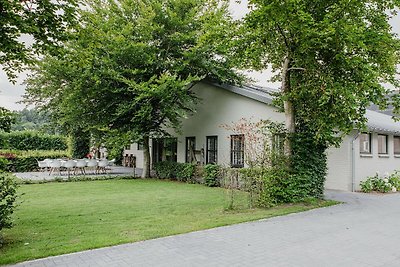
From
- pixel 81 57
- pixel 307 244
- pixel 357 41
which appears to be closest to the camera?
pixel 307 244

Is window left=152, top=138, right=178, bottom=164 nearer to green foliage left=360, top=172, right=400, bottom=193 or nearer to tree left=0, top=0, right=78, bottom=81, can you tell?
green foliage left=360, top=172, right=400, bottom=193

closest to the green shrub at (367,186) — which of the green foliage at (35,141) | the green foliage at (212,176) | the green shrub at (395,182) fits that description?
the green shrub at (395,182)

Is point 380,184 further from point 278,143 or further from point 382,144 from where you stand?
point 278,143

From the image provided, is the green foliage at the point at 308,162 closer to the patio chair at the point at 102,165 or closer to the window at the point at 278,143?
the window at the point at 278,143

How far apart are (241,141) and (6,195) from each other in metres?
10.5

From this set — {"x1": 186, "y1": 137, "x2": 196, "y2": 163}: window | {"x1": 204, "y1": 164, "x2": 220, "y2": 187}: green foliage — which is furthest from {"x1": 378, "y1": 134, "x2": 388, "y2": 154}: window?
{"x1": 186, "y1": 137, "x2": 196, "y2": 163}: window

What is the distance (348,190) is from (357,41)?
7.27 meters

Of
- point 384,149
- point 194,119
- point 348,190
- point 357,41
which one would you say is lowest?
point 348,190

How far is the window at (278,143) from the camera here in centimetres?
1028

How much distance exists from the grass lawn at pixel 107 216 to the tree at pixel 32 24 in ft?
11.5

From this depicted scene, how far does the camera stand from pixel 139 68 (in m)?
15.7

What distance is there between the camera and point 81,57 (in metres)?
7.76

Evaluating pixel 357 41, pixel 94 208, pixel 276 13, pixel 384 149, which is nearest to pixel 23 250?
pixel 94 208

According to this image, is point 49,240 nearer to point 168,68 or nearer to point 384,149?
point 168,68
